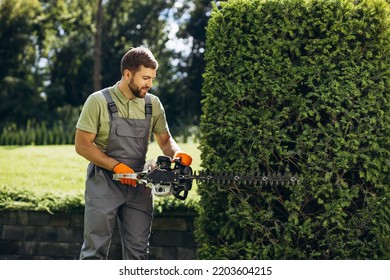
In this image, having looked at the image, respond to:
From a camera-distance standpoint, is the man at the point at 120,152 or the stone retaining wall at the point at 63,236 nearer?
the man at the point at 120,152

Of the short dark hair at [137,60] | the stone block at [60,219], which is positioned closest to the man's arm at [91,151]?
the short dark hair at [137,60]

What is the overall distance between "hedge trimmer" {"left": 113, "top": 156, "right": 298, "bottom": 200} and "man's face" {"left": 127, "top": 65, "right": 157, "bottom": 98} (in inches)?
20.4

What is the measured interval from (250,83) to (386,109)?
107cm

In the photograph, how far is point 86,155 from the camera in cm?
446

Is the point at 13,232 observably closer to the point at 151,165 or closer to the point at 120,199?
the point at 120,199

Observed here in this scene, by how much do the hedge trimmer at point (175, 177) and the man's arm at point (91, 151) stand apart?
0.10 meters

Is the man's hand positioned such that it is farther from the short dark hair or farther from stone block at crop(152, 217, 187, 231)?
stone block at crop(152, 217, 187, 231)

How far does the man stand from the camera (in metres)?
4.47

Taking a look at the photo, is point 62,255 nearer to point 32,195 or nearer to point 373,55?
point 32,195

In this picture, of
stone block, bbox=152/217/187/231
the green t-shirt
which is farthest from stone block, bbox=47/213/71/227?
the green t-shirt

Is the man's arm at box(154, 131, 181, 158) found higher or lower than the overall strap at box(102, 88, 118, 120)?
lower

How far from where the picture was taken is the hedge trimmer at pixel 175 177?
4328mm

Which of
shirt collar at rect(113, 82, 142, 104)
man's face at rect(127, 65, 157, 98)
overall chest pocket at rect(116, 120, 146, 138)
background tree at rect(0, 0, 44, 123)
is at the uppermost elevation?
background tree at rect(0, 0, 44, 123)

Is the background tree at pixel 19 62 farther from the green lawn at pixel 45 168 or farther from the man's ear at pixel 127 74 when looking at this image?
the man's ear at pixel 127 74
